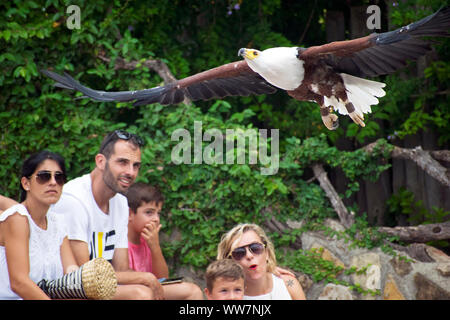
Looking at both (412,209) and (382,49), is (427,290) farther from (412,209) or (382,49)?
(382,49)

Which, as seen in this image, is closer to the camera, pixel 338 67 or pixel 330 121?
pixel 338 67

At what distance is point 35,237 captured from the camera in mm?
2455

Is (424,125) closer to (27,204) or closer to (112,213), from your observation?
Answer: (112,213)

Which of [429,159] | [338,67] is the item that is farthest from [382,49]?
[429,159]

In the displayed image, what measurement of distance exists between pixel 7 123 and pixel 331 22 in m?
2.37

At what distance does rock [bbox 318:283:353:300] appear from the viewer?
395 centimetres

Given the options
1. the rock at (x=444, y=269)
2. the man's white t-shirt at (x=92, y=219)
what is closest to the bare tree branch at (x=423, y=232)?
the rock at (x=444, y=269)

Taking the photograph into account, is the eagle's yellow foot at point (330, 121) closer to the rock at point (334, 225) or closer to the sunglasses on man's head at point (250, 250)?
the sunglasses on man's head at point (250, 250)

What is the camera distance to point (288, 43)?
4414 millimetres

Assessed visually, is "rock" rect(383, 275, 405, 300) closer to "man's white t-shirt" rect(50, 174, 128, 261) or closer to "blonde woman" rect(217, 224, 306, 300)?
"blonde woman" rect(217, 224, 306, 300)

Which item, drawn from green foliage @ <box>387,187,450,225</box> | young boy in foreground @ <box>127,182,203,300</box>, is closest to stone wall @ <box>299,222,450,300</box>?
green foliage @ <box>387,187,450,225</box>

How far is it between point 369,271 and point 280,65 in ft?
6.30

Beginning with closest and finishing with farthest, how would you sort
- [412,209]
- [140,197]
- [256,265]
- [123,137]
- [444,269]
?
1. [256,265]
2. [123,137]
3. [140,197]
4. [444,269]
5. [412,209]

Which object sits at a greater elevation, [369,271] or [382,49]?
[382,49]
